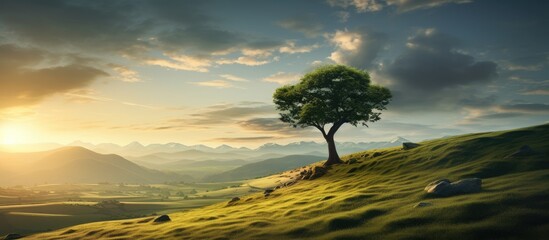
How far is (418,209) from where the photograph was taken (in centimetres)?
3422

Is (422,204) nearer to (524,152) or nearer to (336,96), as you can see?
(524,152)

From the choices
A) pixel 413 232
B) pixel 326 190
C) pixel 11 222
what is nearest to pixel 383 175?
pixel 326 190

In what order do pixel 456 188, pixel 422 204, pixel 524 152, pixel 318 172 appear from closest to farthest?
pixel 422 204, pixel 456 188, pixel 524 152, pixel 318 172

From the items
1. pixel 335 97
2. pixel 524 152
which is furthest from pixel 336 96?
pixel 524 152

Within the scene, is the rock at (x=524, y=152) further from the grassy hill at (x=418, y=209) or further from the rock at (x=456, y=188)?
the rock at (x=456, y=188)

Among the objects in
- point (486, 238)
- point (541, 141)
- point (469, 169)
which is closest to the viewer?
point (486, 238)

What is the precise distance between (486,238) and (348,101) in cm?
5565

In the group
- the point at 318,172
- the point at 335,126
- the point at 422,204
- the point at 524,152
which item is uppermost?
the point at 335,126

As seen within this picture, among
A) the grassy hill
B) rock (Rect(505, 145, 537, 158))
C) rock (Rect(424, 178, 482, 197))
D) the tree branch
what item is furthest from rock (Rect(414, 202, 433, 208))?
the tree branch

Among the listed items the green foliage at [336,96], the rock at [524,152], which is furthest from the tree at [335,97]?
the rock at [524,152]

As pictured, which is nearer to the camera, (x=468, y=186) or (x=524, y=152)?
(x=468, y=186)

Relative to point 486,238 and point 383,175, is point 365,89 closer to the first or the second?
point 383,175

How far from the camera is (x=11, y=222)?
439ft

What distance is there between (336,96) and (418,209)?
48.8 metres
